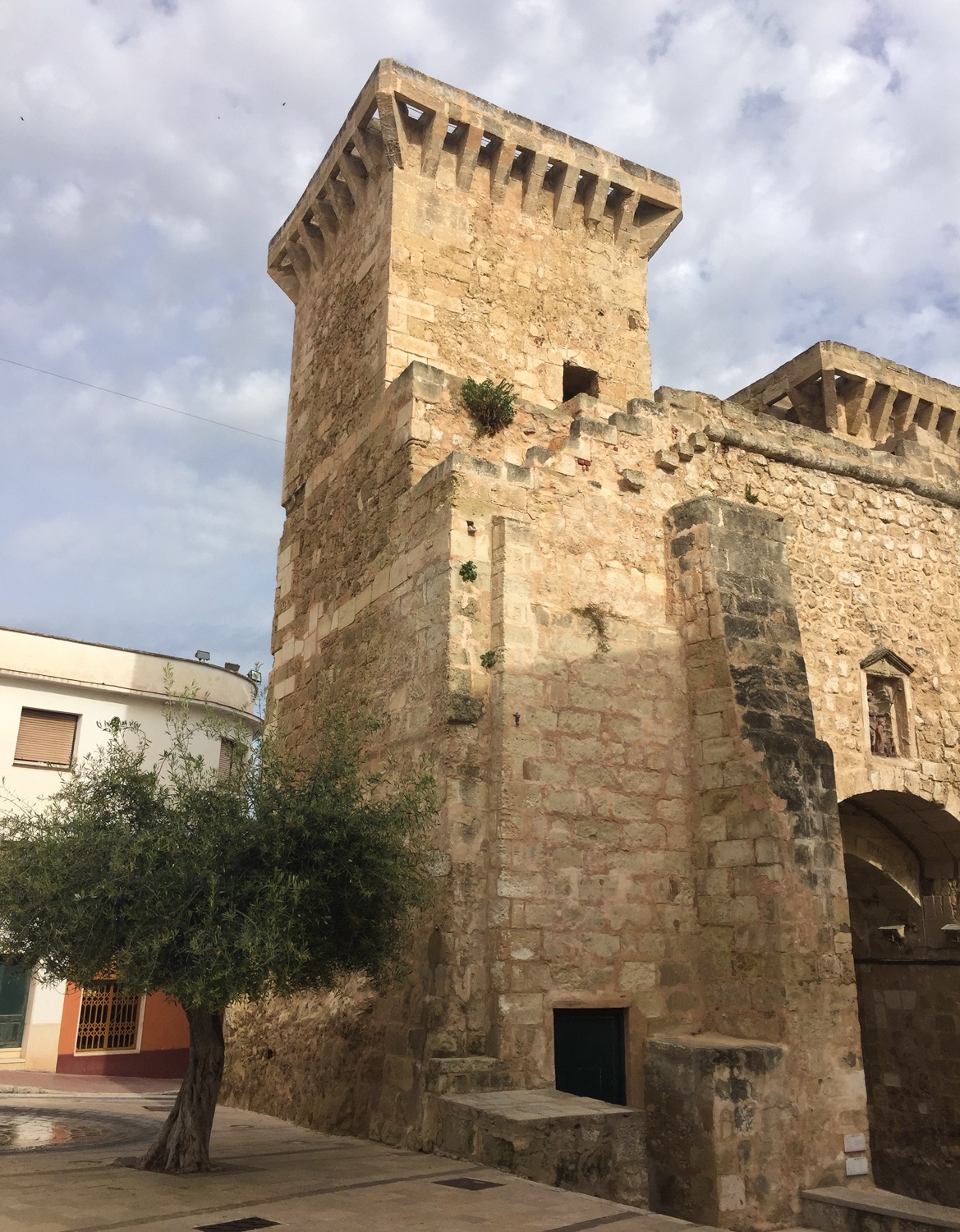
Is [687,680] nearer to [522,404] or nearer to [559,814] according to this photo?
[559,814]

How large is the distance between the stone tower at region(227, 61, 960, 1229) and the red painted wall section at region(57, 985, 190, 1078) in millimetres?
7022

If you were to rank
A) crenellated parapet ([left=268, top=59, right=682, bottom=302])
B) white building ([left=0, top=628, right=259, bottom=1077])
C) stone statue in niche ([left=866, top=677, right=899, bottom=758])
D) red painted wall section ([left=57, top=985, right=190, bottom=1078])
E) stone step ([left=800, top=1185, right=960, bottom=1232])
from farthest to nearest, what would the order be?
red painted wall section ([left=57, top=985, right=190, bottom=1078]) → white building ([left=0, top=628, right=259, bottom=1077]) → crenellated parapet ([left=268, top=59, right=682, bottom=302]) → stone statue in niche ([left=866, top=677, right=899, bottom=758]) → stone step ([left=800, top=1185, right=960, bottom=1232])

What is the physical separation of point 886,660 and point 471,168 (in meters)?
6.98

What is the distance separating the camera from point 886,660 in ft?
35.0

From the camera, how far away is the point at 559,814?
8016 mm

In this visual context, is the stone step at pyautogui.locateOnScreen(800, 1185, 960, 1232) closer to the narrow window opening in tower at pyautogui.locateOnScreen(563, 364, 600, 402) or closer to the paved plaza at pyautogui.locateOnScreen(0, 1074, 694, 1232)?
the paved plaza at pyautogui.locateOnScreen(0, 1074, 694, 1232)

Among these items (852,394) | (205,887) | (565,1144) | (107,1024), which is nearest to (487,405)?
(205,887)

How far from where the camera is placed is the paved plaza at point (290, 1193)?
5.12 metres

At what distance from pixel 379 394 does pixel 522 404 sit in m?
1.46

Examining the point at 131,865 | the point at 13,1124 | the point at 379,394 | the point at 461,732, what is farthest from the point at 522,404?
the point at 13,1124

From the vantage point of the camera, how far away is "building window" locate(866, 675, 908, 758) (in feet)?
34.3

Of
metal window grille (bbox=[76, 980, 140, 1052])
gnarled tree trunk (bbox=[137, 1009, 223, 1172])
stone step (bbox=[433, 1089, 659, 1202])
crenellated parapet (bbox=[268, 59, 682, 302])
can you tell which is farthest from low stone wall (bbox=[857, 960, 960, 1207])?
metal window grille (bbox=[76, 980, 140, 1052])

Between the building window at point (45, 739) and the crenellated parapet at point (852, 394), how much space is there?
12182mm

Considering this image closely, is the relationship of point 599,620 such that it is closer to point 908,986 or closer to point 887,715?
point 887,715
